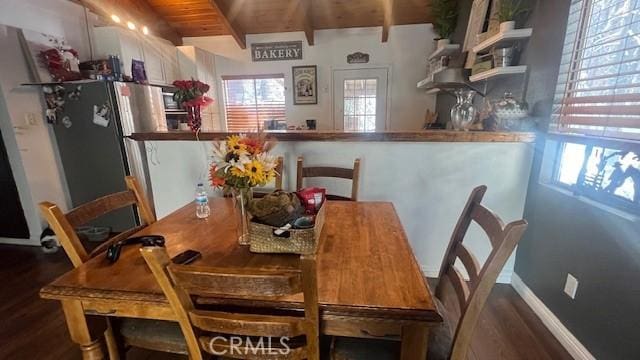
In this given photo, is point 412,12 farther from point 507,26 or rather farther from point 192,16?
point 192,16

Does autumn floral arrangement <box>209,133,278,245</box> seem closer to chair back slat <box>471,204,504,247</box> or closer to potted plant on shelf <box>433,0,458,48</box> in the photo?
chair back slat <box>471,204,504,247</box>

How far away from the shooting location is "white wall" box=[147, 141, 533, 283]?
75.6 inches

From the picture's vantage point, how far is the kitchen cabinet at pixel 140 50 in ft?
11.5

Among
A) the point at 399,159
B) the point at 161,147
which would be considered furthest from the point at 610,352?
the point at 161,147

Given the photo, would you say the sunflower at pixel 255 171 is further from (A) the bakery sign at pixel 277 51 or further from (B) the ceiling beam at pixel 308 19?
(A) the bakery sign at pixel 277 51

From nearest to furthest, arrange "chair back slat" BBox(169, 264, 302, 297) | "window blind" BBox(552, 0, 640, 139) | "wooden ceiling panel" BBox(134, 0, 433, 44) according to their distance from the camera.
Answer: "chair back slat" BBox(169, 264, 302, 297)
"window blind" BBox(552, 0, 640, 139)
"wooden ceiling panel" BBox(134, 0, 433, 44)

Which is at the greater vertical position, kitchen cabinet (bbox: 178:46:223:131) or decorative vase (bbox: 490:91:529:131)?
kitchen cabinet (bbox: 178:46:223:131)

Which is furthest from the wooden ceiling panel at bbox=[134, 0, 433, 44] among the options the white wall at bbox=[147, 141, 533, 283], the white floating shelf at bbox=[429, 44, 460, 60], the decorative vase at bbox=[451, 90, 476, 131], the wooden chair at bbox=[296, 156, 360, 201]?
the wooden chair at bbox=[296, 156, 360, 201]

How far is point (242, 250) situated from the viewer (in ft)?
3.51

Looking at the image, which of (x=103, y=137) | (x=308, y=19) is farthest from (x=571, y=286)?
(x=308, y=19)

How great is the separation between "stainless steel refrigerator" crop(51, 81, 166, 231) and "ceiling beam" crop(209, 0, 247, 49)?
5.17 ft

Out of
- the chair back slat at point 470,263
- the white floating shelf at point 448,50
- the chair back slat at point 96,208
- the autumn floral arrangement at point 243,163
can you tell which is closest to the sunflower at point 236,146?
the autumn floral arrangement at point 243,163

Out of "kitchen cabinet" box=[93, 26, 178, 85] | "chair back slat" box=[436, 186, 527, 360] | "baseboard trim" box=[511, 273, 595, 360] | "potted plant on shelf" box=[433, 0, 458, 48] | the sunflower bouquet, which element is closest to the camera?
"chair back slat" box=[436, 186, 527, 360]

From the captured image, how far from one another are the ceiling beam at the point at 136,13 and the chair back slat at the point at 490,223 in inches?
178
